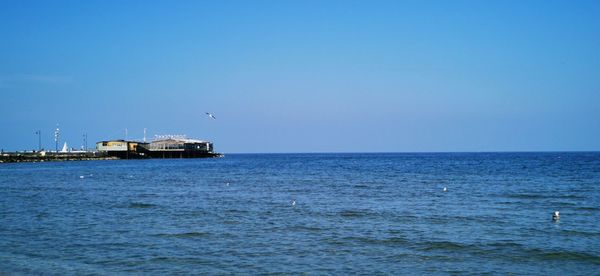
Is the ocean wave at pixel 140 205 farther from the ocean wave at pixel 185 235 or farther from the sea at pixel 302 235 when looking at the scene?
the ocean wave at pixel 185 235

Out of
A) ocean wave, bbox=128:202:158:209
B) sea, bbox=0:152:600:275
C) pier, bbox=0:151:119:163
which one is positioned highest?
pier, bbox=0:151:119:163

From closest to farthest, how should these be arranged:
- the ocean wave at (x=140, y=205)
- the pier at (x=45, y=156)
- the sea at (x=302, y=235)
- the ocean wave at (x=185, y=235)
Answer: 1. the sea at (x=302, y=235)
2. the ocean wave at (x=185, y=235)
3. the ocean wave at (x=140, y=205)
4. the pier at (x=45, y=156)

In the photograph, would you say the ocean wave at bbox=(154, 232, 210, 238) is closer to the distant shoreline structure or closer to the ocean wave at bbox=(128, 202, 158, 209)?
the ocean wave at bbox=(128, 202, 158, 209)

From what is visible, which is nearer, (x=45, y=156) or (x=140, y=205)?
(x=140, y=205)

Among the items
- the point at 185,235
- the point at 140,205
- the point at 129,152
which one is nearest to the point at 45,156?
the point at 129,152

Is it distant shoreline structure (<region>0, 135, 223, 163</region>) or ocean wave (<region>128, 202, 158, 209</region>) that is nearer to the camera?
ocean wave (<region>128, 202, 158, 209</region>)

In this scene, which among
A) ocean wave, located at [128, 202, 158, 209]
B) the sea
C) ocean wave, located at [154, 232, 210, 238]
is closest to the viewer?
the sea

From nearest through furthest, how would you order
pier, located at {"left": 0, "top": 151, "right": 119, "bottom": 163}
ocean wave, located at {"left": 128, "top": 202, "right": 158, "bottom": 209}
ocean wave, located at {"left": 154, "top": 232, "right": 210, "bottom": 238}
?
ocean wave, located at {"left": 154, "top": 232, "right": 210, "bottom": 238}, ocean wave, located at {"left": 128, "top": 202, "right": 158, "bottom": 209}, pier, located at {"left": 0, "top": 151, "right": 119, "bottom": 163}

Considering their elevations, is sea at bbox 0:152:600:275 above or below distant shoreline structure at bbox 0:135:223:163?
below

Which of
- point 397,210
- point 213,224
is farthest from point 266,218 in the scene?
point 397,210

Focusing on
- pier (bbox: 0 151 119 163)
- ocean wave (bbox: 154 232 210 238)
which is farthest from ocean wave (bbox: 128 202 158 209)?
pier (bbox: 0 151 119 163)

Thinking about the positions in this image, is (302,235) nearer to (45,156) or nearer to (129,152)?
(45,156)

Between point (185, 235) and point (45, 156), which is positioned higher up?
point (45, 156)

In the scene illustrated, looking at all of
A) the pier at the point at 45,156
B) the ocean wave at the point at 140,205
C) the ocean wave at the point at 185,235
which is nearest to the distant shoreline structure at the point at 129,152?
the pier at the point at 45,156
